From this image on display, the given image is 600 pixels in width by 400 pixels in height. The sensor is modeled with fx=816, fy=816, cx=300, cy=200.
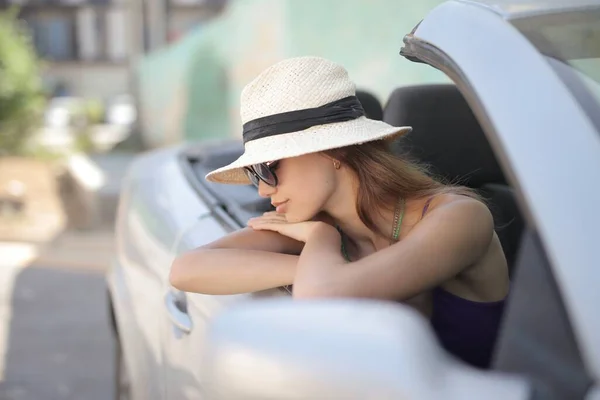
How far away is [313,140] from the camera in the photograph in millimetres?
1523

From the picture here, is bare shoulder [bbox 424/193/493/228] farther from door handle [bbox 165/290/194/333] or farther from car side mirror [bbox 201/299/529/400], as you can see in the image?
door handle [bbox 165/290/194/333]

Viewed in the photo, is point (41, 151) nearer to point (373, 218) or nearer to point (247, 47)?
point (247, 47)

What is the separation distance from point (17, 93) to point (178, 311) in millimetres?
13819

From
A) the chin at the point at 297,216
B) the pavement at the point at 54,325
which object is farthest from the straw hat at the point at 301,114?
the pavement at the point at 54,325

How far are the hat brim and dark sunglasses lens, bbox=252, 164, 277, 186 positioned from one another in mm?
22

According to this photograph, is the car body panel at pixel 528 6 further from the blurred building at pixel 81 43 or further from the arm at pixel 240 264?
the blurred building at pixel 81 43

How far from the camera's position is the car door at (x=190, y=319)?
174 centimetres

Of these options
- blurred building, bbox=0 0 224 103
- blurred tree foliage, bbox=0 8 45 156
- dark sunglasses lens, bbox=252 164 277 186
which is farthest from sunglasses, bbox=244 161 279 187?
blurred building, bbox=0 0 224 103

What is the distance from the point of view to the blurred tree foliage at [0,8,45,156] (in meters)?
14.6

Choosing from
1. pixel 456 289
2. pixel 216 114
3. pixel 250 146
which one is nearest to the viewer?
pixel 456 289

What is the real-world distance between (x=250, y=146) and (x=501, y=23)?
21.4 inches

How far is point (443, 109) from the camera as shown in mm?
2316

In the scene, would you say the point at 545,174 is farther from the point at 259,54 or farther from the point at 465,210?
the point at 259,54

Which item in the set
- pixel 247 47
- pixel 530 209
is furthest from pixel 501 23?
pixel 247 47
